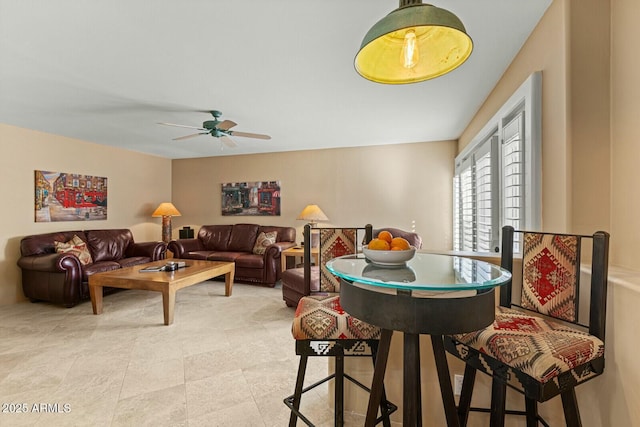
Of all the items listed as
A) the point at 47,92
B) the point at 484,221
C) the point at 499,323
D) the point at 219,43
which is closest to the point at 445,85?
the point at 484,221

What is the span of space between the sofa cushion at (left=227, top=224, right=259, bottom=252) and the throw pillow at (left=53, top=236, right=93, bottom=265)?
2150 mm

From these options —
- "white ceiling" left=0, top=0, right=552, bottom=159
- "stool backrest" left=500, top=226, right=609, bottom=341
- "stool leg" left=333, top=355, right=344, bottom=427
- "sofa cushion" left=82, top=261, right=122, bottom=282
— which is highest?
"white ceiling" left=0, top=0, right=552, bottom=159

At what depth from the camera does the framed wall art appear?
5910 mm

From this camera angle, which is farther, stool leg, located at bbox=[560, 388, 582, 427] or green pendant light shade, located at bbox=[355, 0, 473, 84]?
green pendant light shade, located at bbox=[355, 0, 473, 84]

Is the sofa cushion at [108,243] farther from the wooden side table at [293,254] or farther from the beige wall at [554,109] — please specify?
the beige wall at [554,109]

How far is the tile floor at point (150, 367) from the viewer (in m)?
1.81

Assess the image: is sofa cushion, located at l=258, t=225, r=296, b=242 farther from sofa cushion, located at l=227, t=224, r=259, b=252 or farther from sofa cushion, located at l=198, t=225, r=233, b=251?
sofa cushion, located at l=198, t=225, r=233, b=251

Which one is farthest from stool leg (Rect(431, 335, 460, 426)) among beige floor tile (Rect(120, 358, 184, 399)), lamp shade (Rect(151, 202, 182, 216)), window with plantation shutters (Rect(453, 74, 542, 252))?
lamp shade (Rect(151, 202, 182, 216))

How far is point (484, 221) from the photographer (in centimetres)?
302

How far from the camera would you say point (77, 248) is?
4180 millimetres

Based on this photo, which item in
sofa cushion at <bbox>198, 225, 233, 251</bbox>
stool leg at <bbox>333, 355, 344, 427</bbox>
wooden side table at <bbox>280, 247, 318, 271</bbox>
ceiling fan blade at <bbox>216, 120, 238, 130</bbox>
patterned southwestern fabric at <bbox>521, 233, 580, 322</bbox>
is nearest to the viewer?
patterned southwestern fabric at <bbox>521, 233, 580, 322</bbox>

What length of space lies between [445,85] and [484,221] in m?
1.36

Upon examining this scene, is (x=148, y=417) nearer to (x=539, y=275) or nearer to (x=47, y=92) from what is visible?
(x=539, y=275)

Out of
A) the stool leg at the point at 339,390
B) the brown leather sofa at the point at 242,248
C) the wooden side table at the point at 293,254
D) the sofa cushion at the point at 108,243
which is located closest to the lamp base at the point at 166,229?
the brown leather sofa at the point at 242,248
